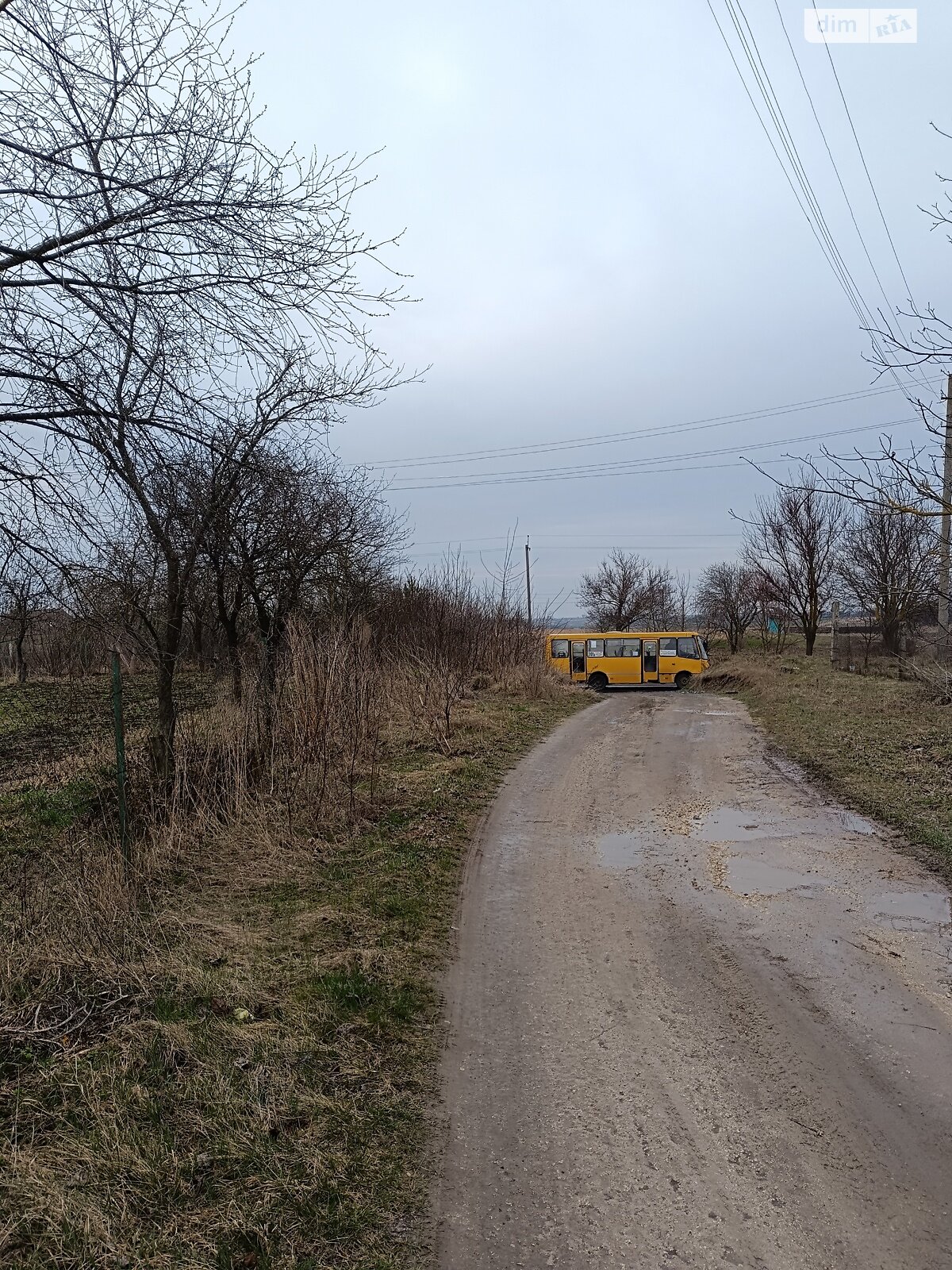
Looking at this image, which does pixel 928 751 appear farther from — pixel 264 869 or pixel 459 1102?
pixel 459 1102

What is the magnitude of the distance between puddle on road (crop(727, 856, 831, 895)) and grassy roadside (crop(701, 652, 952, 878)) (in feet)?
A: 3.51

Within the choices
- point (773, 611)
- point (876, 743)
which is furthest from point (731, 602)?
point (876, 743)

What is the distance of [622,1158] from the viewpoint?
3080mm

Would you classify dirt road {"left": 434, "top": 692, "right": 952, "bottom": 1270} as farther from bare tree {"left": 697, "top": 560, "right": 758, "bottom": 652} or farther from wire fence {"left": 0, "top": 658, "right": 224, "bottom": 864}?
bare tree {"left": 697, "top": 560, "right": 758, "bottom": 652}

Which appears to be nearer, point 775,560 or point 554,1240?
point 554,1240

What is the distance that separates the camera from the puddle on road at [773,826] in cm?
762

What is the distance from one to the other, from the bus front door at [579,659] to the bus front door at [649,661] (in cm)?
234

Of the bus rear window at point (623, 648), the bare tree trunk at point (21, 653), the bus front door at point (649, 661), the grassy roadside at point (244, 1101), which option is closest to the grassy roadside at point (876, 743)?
the grassy roadside at point (244, 1101)

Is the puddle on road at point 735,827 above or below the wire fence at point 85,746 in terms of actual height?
below

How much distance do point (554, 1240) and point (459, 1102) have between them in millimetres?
851

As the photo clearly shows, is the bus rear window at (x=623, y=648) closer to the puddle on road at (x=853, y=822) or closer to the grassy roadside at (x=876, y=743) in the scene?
the grassy roadside at (x=876, y=743)

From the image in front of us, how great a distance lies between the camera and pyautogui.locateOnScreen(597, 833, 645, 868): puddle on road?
6.95 metres

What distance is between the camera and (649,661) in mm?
32562

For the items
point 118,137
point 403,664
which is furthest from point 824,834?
point 403,664
